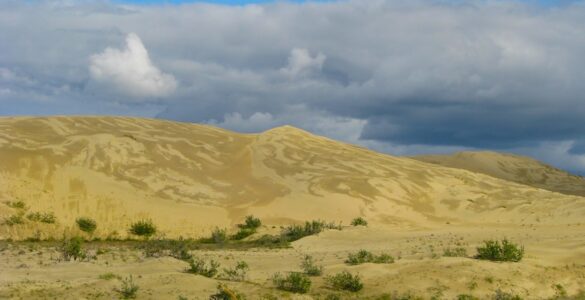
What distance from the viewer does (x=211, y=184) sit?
132ft

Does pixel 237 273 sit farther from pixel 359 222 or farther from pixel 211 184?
pixel 211 184

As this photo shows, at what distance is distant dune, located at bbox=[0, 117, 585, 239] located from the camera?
34188mm

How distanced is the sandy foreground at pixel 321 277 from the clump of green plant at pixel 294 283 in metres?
0.19

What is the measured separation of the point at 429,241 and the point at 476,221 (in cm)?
1342

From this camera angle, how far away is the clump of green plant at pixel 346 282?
15.9 m

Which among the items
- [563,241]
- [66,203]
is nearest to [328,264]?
[563,241]

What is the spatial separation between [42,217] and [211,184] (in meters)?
11.8

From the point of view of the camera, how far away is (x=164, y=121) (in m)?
53.2

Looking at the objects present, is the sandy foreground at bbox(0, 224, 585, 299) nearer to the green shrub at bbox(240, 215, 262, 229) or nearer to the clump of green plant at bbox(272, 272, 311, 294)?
the clump of green plant at bbox(272, 272, 311, 294)

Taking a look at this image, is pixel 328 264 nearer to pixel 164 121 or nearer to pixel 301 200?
pixel 301 200

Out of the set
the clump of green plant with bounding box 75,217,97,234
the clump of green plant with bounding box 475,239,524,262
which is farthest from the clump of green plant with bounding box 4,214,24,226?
the clump of green plant with bounding box 475,239,524,262

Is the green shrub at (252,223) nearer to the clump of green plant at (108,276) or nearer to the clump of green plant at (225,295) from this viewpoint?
the clump of green plant at (108,276)

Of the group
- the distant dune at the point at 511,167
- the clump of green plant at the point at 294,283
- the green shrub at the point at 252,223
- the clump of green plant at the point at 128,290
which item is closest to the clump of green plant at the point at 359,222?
the green shrub at the point at 252,223

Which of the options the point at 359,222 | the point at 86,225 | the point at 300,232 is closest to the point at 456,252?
the point at 300,232
